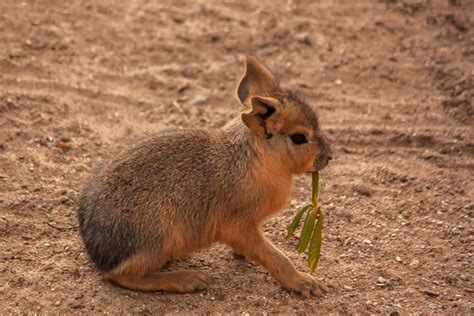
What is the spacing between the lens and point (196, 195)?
500 centimetres

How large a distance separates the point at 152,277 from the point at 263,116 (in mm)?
1477

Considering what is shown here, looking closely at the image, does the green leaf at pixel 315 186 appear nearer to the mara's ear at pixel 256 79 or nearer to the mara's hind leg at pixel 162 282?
the mara's ear at pixel 256 79

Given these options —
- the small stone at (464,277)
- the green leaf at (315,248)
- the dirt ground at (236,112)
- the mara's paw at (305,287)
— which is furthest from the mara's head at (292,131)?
the small stone at (464,277)

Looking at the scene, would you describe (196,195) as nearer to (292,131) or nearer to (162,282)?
(162,282)

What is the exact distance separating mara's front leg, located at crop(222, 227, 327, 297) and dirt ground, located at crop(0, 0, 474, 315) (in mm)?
126

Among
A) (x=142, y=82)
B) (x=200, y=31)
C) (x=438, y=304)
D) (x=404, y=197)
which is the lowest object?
(x=438, y=304)

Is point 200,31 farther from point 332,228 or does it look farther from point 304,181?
point 332,228

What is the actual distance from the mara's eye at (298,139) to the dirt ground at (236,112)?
110cm

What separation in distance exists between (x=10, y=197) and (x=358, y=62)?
177 inches

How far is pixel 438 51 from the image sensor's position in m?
8.17

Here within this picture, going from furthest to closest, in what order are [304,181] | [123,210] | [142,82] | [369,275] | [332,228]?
[142,82] → [304,181] → [332,228] → [369,275] → [123,210]

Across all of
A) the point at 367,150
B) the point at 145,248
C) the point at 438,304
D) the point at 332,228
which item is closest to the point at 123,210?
the point at 145,248

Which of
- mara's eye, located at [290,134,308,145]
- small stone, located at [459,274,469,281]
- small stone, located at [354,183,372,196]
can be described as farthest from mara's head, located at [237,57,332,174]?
small stone, located at [459,274,469,281]

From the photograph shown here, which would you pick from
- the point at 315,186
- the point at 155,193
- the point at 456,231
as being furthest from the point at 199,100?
the point at 456,231
